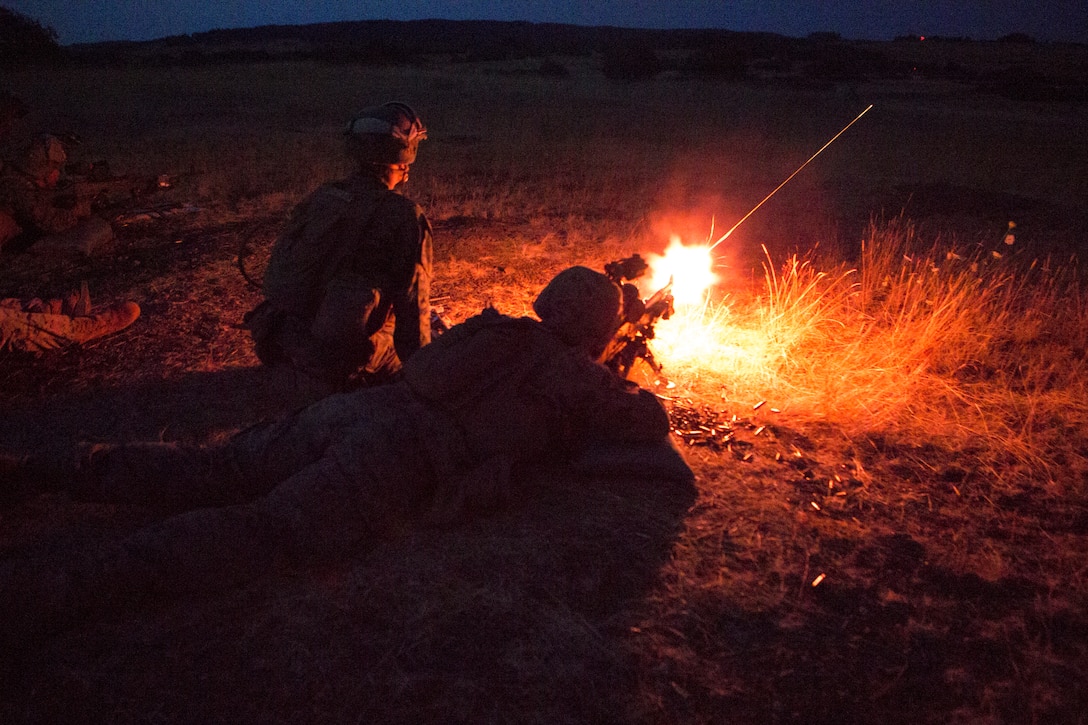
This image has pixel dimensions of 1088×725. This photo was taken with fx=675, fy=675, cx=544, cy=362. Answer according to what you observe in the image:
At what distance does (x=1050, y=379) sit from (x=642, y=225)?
14.8 feet

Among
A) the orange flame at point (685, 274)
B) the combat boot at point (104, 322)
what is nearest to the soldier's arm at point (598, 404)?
the orange flame at point (685, 274)

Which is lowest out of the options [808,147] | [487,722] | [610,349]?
[487,722]

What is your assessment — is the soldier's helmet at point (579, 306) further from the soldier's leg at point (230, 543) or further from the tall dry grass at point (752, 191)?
the tall dry grass at point (752, 191)

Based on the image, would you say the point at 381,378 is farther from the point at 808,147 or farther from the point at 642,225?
the point at 808,147

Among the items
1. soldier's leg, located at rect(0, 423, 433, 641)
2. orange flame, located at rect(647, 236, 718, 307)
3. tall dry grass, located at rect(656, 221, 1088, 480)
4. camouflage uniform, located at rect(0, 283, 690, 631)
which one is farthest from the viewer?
orange flame, located at rect(647, 236, 718, 307)

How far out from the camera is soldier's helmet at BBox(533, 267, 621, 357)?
10.4ft

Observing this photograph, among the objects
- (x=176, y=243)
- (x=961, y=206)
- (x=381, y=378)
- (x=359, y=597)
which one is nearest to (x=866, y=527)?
(x=359, y=597)

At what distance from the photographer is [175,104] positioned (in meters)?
18.1

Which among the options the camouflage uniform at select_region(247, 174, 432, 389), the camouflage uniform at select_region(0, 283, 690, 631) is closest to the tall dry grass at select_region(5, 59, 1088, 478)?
the camouflage uniform at select_region(0, 283, 690, 631)

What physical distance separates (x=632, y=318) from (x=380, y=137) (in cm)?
173

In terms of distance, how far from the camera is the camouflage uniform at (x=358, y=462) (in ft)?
7.97

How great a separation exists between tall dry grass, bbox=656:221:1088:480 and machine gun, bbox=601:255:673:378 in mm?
695

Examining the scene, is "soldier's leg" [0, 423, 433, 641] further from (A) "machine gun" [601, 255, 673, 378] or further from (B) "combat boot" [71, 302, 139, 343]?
(B) "combat boot" [71, 302, 139, 343]

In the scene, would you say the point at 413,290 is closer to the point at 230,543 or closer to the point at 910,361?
the point at 230,543
